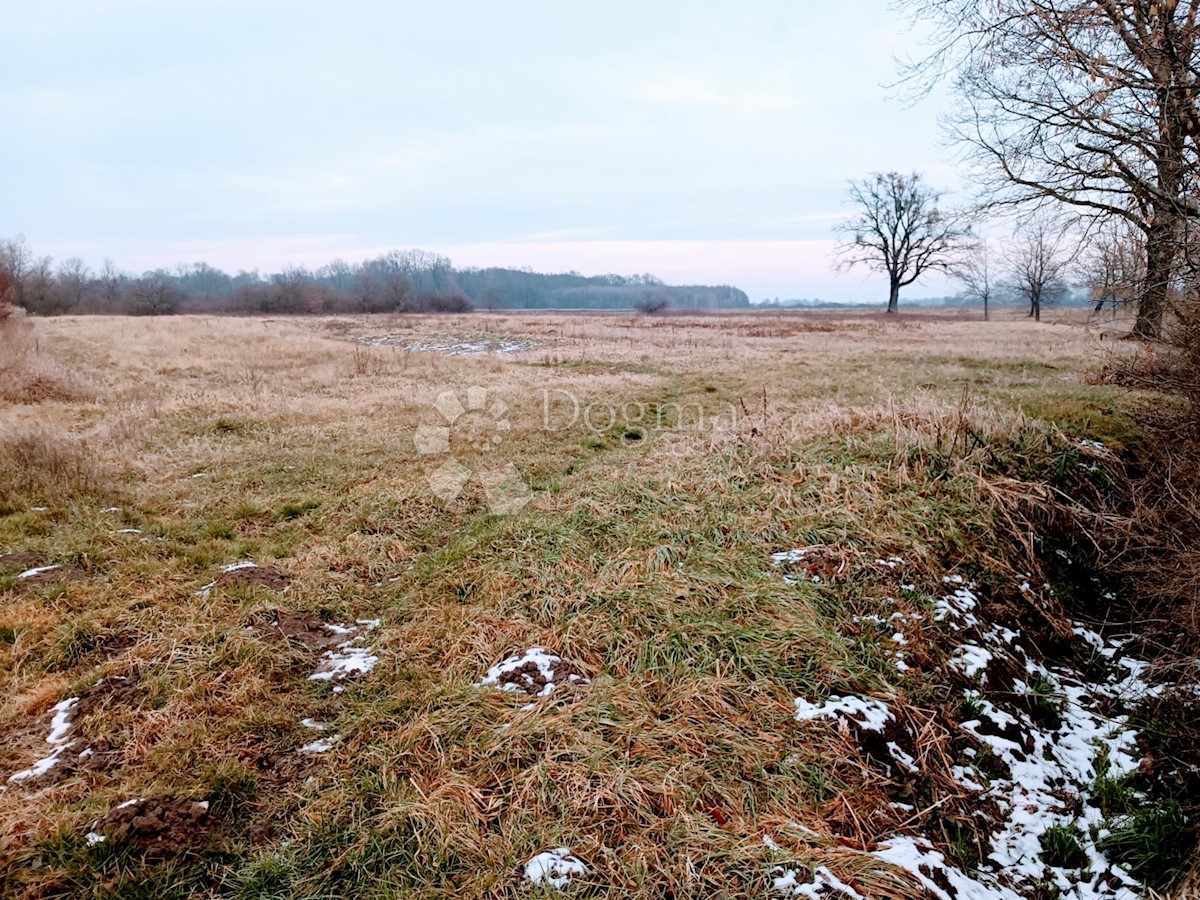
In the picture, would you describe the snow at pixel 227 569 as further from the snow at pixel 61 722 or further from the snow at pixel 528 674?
the snow at pixel 528 674

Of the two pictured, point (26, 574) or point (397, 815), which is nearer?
point (397, 815)

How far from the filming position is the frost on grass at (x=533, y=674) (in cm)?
340

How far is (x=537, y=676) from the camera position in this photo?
349 centimetres

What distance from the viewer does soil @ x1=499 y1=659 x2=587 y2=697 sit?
3.41 meters

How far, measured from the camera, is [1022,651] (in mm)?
4203

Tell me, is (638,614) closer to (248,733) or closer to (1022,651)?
(248,733)

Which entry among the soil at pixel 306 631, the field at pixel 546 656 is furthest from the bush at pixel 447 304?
the soil at pixel 306 631

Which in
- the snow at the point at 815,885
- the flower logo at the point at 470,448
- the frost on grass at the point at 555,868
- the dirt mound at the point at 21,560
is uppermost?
the flower logo at the point at 470,448

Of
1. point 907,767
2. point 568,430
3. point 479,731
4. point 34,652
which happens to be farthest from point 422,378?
point 907,767

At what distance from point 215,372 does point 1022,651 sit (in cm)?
1729

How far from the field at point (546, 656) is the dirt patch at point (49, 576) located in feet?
0.11

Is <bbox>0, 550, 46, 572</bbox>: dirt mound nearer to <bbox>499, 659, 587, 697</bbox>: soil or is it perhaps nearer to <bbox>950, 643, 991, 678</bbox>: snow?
<bbox>499, 659, 587, 697</bbox>: soil

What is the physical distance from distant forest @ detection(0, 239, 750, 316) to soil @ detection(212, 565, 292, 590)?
18.3 meters

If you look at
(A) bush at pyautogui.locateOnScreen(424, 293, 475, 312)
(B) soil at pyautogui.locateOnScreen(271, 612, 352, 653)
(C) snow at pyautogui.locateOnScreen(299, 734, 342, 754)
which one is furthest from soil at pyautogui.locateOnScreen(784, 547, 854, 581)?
(A) bush at pyautogui.locateOnScreen(424, 293, 475, 312)
